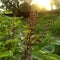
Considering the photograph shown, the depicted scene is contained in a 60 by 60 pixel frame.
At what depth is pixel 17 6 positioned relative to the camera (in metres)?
36.5

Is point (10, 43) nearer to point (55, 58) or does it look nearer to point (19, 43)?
Result: point (19, 43)

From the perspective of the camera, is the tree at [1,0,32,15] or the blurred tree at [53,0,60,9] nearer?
the tree at [1,0,32,15]

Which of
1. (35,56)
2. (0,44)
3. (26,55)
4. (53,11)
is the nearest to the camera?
(26,55)

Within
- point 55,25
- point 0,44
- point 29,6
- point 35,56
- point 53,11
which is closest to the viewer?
point 35,56

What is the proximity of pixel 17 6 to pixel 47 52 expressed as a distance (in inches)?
1386

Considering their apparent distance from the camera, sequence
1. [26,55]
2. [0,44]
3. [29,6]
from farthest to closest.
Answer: [29,6], [0,44], [26,55]

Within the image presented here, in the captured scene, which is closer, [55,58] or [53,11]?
[55,58]

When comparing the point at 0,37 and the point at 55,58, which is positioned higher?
the point at 0,37

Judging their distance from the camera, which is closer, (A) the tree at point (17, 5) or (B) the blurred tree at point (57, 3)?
(A) the tree at point (17, 5)

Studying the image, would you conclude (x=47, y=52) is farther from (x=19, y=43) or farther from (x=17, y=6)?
(x=17, y=6)

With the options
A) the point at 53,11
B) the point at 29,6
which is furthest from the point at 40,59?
the point at 53,11

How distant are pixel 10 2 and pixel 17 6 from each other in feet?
4.44

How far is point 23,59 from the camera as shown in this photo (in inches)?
50.4

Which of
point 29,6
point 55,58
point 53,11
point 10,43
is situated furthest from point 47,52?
point 53,11
